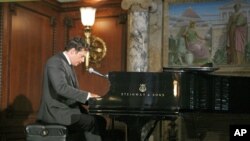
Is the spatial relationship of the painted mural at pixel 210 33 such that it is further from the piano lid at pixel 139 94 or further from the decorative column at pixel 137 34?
the piano lid at pixel 139 94

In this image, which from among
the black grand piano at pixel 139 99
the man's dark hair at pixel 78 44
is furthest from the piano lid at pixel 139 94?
the man's dark hair at pixel 78 44

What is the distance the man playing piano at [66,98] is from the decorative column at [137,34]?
5.03ft

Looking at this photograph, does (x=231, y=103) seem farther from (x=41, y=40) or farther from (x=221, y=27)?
(x=41, y=40)

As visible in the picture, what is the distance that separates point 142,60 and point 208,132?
1.30 metres

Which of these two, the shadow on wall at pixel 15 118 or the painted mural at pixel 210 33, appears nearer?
the shadow on wall at pixel 15 118

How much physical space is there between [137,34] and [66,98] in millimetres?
1894

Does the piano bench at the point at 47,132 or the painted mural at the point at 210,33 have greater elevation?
the painted mural at the point at 210,33

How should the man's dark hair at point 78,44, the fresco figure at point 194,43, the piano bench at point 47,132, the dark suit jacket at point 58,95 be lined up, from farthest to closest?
the fresco figure at point 194,43
the man's dark hair at point 78,44
the dark suit jacket at point 58,95
the piano bench at point 47,132

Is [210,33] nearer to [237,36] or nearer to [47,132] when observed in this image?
[237,36]

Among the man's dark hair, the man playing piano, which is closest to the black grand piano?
the man playing piano

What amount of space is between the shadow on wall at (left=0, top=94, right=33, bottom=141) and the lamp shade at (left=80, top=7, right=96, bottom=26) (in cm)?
136

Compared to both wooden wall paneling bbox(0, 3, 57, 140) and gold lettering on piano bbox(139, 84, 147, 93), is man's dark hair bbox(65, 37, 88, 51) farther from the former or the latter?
wooden wall paneling bbox(0, 3, 57, 140)

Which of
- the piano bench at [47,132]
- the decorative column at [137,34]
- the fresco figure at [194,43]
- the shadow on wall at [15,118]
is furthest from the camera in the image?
the fresco figure at [194,43]

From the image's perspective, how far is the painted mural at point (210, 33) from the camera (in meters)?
6.23
